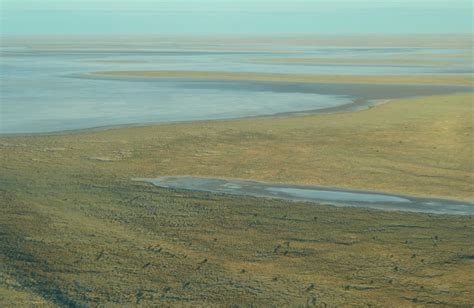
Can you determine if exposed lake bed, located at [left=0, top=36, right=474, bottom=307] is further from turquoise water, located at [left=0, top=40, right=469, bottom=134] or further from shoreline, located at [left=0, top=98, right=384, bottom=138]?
turquoise water, located at [left=0, top=40, right=469, bottom=134]

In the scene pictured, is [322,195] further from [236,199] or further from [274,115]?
[274,115]

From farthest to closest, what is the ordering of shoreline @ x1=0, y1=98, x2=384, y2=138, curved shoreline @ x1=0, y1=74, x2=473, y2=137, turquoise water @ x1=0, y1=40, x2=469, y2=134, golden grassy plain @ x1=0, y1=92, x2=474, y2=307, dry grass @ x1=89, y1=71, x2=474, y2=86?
dry grass @ x1=89, y1=71, x2=474, y2=86 → curved shoreline @ x1=0, y1=74, x2=473, y2=137 → turquoise water @ x1=0, y1=40, x2=469, y2=134 → shoreline @ x1=0, y1=98, x2=384, y2=138 → golden grassy plain @ x1=0, y1=92, x2=474, y2=307

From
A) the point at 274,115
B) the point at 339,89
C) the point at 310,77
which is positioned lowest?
the point at 274,115

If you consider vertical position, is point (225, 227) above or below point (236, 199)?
below

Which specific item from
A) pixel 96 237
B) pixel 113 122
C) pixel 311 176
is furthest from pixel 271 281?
pixel 113 122

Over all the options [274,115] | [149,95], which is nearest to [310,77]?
[149,95]

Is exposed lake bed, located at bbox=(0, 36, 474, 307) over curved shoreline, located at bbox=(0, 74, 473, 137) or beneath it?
beneath

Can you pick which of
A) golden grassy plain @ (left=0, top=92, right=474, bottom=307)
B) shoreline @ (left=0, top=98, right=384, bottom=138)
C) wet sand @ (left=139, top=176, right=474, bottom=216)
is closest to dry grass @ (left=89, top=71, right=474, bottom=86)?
shoreline @ (left=0, top=98, right=384, bottom=138)

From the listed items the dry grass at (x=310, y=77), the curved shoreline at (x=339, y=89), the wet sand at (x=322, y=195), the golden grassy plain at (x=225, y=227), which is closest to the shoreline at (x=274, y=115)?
the curved shoreline at (x=339, y=89)

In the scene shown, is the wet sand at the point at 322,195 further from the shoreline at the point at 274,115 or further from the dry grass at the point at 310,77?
the dry grass at the point at 310,77
